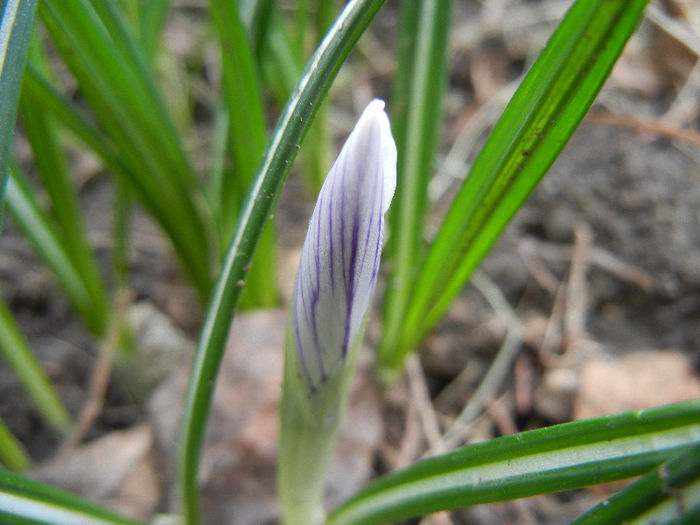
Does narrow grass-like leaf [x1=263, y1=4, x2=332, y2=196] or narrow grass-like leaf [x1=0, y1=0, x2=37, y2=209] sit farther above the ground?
narrow grass-like leaf [x1=263, y1=4, x2=332, y2=196]

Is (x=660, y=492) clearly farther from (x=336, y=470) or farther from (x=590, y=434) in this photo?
(x=336, y=470)

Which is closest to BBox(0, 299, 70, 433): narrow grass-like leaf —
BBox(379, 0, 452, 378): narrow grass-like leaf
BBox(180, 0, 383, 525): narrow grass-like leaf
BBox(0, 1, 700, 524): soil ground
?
BBox(0, 1, 700, 524): soil ground

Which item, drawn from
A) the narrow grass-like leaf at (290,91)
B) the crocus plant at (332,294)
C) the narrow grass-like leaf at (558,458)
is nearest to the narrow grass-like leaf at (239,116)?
the narrow grass-like leaf at (290,91)

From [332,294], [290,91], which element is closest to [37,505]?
[332,294]

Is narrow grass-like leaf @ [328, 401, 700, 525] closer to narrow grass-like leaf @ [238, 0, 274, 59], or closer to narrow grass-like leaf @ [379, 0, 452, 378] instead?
narrow grass-like leaf @ [379, 0, 452, 378]

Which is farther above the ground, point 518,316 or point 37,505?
point 518,316

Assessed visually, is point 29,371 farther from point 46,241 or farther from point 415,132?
point 415,132
